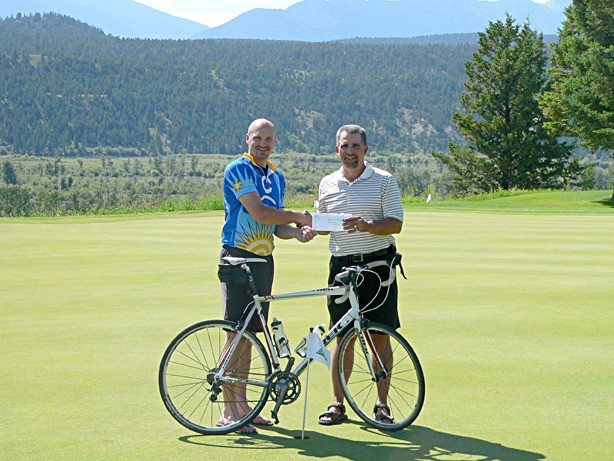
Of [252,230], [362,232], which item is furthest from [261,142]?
[362,232]

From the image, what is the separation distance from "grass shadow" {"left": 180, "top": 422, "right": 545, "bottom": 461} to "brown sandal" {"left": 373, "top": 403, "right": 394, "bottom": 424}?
83 mm

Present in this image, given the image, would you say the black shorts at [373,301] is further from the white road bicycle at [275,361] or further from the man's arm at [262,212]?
the man's arm at [262,212]

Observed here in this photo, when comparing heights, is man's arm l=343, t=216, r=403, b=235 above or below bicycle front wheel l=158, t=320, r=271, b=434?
above

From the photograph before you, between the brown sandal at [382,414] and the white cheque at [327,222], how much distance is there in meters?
1.34

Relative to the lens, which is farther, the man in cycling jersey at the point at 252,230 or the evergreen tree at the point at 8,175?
the evergreen tree at the point at 8,175

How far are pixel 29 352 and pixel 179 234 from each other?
17.7 metres

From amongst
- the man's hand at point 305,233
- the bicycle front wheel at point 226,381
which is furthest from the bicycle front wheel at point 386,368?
the man's hand at point 305,233

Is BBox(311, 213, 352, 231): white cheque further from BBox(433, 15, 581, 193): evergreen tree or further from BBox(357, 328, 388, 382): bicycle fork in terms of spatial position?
BBox(433, 15, 581, 193): evergreen tree

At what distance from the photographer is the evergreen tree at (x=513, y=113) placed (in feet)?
273

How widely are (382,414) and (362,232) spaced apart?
4.14ft

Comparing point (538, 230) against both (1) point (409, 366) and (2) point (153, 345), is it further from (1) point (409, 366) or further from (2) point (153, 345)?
(1) point (409, 366)

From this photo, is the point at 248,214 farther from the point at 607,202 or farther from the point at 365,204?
the point at 607,202

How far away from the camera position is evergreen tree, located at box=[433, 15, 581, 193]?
3270 inches

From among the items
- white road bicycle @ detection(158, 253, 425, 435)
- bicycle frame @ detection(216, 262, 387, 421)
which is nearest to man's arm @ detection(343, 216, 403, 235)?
white road bicycle @ detection(158, 253, 425, 435)
